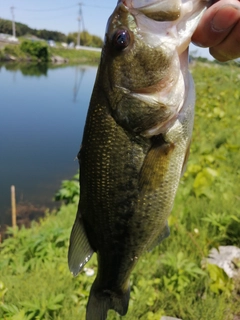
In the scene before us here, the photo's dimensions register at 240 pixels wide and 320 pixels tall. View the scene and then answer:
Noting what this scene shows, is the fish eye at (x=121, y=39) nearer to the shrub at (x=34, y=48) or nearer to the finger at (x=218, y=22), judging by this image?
the finger at (x=218, y=22)

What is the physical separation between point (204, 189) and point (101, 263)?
3.02 metres

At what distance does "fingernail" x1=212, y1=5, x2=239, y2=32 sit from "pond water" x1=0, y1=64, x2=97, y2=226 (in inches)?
262

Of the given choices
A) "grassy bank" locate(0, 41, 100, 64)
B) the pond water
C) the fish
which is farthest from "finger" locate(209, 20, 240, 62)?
"grassy bank" locate(0, 41, 100, 64)

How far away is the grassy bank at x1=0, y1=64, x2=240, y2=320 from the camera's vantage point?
2898mm

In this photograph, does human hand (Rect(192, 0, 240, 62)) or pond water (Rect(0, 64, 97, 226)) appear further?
pond water (Rect(0, 64, 97, 226))

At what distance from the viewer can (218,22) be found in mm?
1506

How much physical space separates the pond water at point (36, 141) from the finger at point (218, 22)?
6.57m

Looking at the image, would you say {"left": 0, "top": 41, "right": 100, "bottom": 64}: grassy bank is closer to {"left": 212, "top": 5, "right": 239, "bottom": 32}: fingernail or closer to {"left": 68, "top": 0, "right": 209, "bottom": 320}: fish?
{"left": 68, "top": 0, "right": 209, "bottom": 320}: fish

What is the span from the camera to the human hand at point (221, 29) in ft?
4.86

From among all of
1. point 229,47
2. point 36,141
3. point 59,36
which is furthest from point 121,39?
point 59,36

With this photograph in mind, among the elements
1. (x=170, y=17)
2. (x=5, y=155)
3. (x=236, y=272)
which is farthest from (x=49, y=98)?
(x=170, y=17)

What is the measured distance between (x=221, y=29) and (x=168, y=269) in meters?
2.32

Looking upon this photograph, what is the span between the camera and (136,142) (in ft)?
5.21

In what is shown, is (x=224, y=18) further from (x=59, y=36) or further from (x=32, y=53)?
(x=59, y=36)
